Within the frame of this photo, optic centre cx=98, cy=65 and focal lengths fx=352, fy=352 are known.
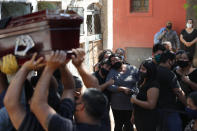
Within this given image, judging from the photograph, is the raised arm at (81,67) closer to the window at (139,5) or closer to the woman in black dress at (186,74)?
the woman in black dress at (186,74)

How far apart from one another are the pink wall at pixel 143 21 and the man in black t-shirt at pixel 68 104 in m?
10.8

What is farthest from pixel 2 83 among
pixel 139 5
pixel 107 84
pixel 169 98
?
pixel 139 5

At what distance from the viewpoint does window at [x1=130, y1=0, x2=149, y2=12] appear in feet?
46.1

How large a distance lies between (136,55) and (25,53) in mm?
11613

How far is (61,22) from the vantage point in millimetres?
3000

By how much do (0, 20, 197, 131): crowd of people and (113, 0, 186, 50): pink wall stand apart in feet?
22.5

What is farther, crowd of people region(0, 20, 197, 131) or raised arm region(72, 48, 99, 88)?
raised arm region(72, 48, 99, 88)

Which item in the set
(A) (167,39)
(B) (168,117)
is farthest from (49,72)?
(A) (167,39)

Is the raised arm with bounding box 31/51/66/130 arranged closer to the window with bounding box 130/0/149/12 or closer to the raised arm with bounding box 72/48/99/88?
the raised arm with bounding box 72/48/99/88

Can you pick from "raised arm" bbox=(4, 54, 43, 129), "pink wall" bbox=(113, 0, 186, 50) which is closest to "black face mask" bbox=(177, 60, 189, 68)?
"raised arm" bbox=(4, 54, 43, 129)

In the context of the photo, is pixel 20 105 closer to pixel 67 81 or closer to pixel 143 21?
pixel 67 81

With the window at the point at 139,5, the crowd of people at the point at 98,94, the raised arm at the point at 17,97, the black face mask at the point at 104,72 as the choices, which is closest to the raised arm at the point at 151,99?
the crowd of people at the point at 98,94

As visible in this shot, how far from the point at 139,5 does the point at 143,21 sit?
0.68m

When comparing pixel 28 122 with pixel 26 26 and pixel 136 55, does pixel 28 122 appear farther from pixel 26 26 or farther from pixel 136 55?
pixel 136 55
